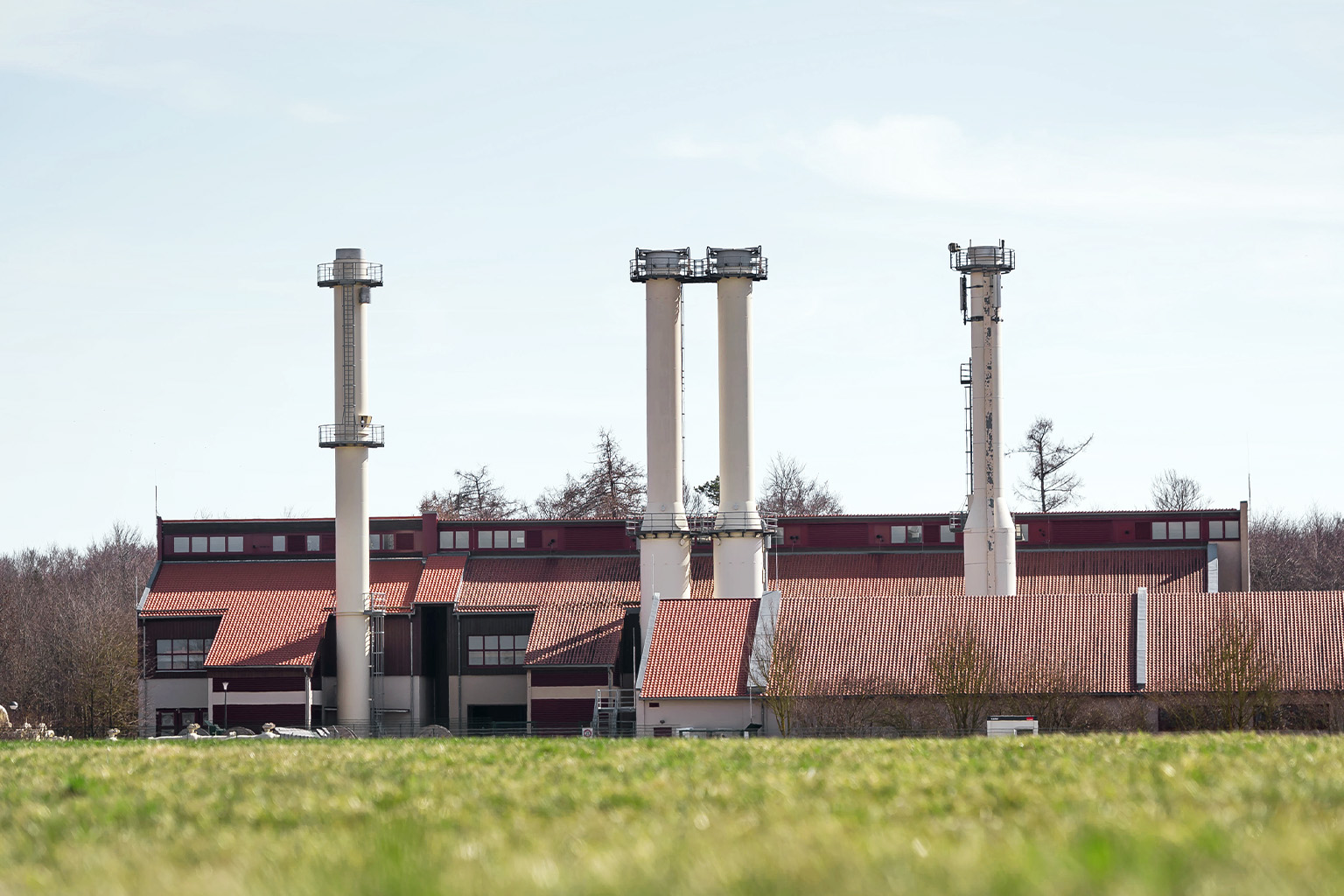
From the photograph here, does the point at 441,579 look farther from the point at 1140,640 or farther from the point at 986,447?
the point at 1140,640

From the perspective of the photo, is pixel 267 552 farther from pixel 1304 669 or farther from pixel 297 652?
pixel 1304 669

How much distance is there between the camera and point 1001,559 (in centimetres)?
6906

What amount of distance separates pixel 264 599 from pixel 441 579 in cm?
759

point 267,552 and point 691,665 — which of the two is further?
point 267,552

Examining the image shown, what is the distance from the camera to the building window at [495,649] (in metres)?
74.9

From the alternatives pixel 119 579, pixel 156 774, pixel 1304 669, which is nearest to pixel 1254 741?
pixel 156 774

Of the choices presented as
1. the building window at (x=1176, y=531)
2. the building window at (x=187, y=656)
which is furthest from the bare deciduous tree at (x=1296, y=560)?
the building window at (x=187, y=656)

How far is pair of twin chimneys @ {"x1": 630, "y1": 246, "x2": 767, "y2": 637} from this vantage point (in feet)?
234

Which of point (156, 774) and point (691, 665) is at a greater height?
point (156, 774)

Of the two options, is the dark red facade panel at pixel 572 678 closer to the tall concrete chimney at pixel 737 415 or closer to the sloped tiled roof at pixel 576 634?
the sloped tiled roof at pixel 576 634

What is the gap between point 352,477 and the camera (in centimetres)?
7138

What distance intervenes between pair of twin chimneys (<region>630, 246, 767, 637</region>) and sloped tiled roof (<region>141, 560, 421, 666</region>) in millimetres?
11974

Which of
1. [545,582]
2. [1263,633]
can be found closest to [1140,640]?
[1263,633]

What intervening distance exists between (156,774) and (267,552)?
64.5 meters
